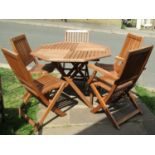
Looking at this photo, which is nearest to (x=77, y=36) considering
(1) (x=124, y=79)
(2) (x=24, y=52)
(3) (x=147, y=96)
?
(2) (x=24, y=52)

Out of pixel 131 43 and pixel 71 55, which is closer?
pixel 71 55

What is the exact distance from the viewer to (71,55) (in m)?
5.08

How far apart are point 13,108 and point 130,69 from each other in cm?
211

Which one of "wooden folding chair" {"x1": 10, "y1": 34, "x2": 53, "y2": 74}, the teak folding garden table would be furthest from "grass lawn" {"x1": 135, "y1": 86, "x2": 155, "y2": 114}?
"wooden folding chair" {"x1": 10, "y1": 34, "x2": 53, "y2": 74}

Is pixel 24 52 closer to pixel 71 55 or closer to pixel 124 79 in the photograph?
pixel 71 55

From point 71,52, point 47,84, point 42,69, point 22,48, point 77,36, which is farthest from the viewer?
point 77,36

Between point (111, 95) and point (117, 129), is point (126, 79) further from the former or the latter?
point (117, 129)

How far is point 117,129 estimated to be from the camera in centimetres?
454

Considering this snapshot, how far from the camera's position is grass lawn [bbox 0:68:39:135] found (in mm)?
4450

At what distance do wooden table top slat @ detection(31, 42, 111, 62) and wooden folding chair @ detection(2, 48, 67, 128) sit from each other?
0.39 m

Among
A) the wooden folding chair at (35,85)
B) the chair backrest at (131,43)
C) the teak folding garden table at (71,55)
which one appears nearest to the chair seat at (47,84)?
the wooden folding chair at (35,85)

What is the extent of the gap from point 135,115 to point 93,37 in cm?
779

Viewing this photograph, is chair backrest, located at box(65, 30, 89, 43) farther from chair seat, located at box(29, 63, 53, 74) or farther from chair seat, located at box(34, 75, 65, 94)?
chair seat, located at box(34, 75, 65, 94)
